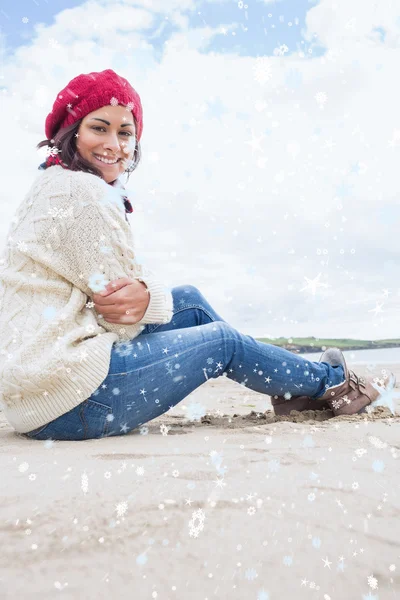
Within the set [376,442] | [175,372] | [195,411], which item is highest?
[175,372]

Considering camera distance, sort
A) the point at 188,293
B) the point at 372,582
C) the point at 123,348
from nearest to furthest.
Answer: the point at 372,582 < the point at 123,348 < the point at 188,293

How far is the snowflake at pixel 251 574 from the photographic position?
A: 986 millimetres

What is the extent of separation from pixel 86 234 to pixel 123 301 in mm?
280

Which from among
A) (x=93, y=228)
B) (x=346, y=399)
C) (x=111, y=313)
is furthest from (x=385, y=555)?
(x=346, y=399)

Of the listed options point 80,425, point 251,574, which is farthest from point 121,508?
point 80,425

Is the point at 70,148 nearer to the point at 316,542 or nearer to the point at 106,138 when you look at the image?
the point at 106,138

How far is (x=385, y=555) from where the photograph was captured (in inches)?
41.8

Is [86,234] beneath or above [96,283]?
above

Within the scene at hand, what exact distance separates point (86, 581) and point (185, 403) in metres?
2.78

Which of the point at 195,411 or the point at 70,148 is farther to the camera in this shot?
the point at 195,411

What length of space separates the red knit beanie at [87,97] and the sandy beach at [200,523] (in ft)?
4.70

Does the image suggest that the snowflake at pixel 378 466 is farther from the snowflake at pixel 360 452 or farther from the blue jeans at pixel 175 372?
the blue jeans at pixel 175 372

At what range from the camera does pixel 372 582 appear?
0.99 metres

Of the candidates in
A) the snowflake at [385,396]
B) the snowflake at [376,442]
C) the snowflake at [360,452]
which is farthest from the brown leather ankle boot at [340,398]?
the snowflake at [360,452]
